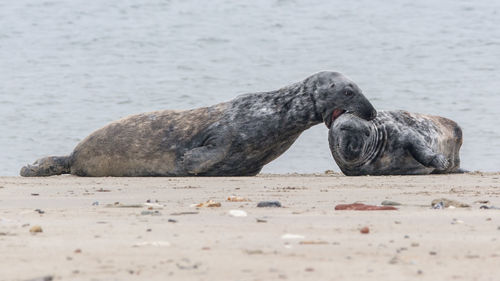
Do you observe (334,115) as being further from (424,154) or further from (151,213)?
(151,213)

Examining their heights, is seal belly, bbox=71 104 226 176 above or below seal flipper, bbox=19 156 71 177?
above

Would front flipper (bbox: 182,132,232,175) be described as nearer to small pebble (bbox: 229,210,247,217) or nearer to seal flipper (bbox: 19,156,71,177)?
seal flipper (bbox: 19,156,71,177)

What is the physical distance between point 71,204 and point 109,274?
2634mm

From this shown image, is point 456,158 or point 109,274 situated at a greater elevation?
point 109,274

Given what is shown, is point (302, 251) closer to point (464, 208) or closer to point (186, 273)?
point (186, 273)

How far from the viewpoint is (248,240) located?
328 centimetres

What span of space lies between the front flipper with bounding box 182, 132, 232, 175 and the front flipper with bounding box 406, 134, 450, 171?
5.60 feet

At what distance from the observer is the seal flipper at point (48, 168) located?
9.06 m

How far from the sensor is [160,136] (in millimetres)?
8547

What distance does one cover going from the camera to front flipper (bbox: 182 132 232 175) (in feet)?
27.2

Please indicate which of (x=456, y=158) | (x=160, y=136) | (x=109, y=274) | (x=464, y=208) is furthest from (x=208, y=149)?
(x=109, y=274)

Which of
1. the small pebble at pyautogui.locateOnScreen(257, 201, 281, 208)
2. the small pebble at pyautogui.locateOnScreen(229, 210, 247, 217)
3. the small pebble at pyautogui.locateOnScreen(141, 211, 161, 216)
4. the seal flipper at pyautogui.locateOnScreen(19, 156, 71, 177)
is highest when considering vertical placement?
the small pebble at pyautogui.locateOnScreen(229, 210, 247, 217)

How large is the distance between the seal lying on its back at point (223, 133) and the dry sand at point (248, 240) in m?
2.56

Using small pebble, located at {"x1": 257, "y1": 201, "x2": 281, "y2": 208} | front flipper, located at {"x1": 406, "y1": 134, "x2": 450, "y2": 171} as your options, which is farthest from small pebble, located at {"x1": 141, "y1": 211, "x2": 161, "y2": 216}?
front flipper, located at {"x1": 406, "y1": 134, "x2": 450, "y2": 171}
